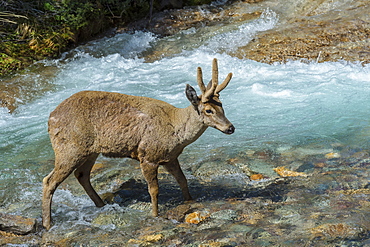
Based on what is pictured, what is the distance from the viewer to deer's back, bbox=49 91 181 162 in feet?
17.7

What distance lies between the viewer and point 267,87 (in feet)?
36.9

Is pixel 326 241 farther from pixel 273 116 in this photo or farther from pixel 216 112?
pixel 273 116

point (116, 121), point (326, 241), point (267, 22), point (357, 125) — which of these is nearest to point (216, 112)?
point (116, 121)

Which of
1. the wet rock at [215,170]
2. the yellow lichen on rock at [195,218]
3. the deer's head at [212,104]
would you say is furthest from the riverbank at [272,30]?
the deer's head at [212,104]

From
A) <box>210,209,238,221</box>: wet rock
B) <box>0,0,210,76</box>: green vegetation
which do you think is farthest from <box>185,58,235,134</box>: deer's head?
<box>0,0,210,76</box>: green vegetation

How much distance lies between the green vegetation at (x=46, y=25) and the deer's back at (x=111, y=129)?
7.33 metres

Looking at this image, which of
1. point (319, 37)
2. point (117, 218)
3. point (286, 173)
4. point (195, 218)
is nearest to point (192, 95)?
point (195, 218)

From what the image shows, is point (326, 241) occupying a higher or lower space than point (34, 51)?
lower

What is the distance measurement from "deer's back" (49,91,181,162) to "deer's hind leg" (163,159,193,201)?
0.37m

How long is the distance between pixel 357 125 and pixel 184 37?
7324 mm

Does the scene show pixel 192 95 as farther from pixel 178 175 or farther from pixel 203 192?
pixel 203 192

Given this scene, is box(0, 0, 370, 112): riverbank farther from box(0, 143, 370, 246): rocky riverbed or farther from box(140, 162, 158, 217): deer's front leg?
box(140, 162, 158, 217): deer's front leg

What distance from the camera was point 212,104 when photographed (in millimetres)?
5242

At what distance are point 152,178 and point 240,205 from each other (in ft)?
3.89
